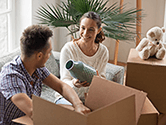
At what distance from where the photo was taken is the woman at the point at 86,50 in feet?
6.03

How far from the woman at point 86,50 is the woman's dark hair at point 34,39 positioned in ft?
1.99

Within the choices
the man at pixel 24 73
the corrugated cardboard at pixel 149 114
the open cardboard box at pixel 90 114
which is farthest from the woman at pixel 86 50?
the open cardboard box at pixel 90 114

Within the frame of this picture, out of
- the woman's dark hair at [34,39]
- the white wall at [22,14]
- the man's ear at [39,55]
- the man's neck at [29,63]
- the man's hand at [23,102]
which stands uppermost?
the white wall at [22,14]

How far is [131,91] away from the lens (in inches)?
41.7

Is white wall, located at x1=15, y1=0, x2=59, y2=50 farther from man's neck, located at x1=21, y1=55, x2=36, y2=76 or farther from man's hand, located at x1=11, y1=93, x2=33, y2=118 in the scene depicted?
man's hand, located at x1=11, y1=93, x2=33, y2=118

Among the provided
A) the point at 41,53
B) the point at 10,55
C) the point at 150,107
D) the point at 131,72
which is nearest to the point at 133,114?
the point at 150,107

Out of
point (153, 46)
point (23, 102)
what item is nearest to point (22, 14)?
point (153, 46)

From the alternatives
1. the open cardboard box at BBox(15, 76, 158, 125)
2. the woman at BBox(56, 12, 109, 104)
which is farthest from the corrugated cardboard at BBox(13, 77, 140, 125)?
the woman at BBox(56, 12, 109, 104)

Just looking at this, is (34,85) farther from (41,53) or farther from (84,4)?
(84,4)

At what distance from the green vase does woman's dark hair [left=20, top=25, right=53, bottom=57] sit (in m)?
0.21

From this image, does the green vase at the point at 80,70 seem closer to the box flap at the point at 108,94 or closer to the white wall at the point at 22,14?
the box flap at the point at 108,94

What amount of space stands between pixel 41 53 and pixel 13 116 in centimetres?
37

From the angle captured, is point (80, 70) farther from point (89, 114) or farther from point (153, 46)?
point (153, 46)

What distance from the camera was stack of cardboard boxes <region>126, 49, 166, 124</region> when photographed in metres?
1.96
